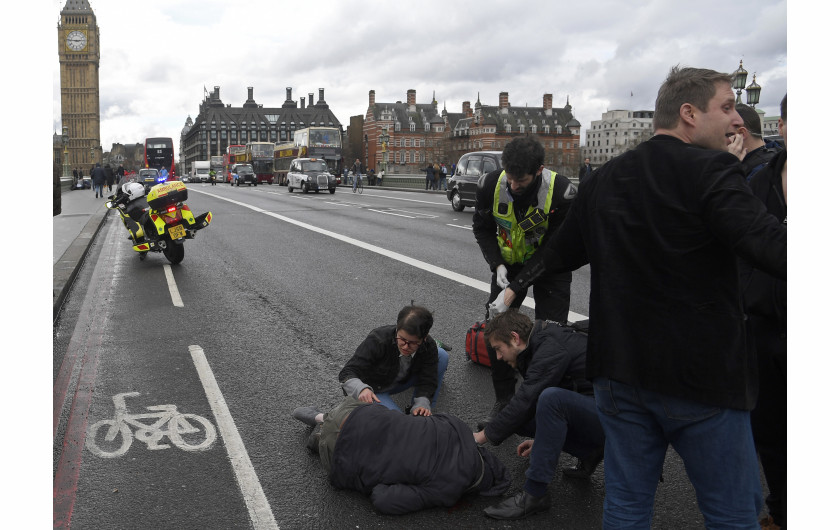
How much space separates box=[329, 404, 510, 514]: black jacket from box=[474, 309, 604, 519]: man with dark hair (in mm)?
148

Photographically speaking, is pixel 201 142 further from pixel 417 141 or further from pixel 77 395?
pixel 77 395

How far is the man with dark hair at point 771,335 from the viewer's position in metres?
2.69

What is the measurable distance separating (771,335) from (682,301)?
0.92 meters

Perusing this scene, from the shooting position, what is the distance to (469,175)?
2284 centimetres

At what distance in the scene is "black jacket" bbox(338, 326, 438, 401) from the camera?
450 cm

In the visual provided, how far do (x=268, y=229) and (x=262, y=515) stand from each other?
14.6m

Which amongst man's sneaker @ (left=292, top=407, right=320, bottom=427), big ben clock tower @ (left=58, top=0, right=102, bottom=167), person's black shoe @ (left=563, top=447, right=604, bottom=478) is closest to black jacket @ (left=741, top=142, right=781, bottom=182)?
person's black shoe @ (left=563, top=447, right=604, bottom=478)

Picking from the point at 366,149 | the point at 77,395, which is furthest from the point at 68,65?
the point at 77,395

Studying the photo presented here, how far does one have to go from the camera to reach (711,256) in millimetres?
2070

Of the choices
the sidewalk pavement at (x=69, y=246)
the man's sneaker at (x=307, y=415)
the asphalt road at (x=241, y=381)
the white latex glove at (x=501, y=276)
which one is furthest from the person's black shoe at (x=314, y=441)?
the sidewalk pavement at (x=69, y=246)

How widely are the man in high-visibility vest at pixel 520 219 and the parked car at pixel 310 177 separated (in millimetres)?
35546

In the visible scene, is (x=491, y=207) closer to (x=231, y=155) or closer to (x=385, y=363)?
(x=385, y=363)

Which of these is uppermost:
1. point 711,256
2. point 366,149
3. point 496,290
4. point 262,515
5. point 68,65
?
point 68,65

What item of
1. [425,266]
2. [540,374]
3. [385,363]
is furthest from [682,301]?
[425,266]
